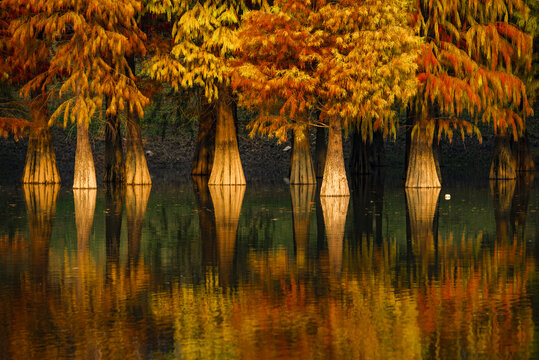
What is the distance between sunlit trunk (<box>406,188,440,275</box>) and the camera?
17734mm

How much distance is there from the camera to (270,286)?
1364cm

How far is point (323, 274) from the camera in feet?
48.8

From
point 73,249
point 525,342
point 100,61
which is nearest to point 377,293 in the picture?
point 525,342

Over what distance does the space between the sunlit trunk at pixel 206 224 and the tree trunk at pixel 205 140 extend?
8174 mm

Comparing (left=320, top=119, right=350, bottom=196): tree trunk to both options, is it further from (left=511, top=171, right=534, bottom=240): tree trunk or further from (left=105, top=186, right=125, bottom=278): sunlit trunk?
(left=105, top=186, right=125, bottom=278): sunlit trunk

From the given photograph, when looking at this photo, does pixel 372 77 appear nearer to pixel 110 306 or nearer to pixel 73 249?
pixel 73 249

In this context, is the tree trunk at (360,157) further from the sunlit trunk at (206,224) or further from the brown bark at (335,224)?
the brown bark at (335,224)

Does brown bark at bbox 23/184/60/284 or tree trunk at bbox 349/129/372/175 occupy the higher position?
tree trunk at bbox 349/129/372/175

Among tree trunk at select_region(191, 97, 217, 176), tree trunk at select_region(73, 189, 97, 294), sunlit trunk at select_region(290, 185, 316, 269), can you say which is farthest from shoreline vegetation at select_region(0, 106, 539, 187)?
tree trunk at select_region(73, 189, 97, 294)

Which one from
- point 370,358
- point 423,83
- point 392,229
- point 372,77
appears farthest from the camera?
point 423,83

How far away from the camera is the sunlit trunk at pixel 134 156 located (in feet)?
156

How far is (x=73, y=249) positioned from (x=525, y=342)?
10683mm

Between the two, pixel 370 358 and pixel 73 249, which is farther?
pixel 73 249

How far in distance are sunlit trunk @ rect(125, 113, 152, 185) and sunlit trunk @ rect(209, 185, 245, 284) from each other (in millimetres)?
4729
